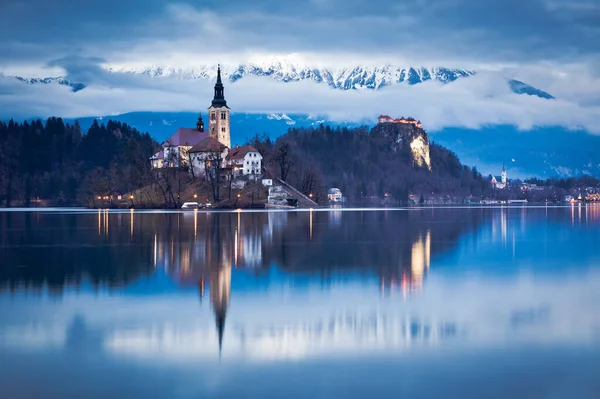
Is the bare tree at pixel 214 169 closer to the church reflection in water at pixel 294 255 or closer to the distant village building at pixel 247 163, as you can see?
the distant village building at pixel 247 163

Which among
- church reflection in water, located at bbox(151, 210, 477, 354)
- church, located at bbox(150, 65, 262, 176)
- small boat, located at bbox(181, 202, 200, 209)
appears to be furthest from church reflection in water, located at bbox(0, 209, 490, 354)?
church, located at bbox(150, 65, 262, 176)

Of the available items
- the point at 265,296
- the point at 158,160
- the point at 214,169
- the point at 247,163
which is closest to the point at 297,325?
the point at 265,296

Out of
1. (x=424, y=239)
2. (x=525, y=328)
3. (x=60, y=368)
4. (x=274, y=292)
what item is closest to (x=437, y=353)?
(x=525, y=328)

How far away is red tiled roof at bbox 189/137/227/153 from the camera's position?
183 meters

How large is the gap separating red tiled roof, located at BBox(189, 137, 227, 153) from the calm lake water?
443 ft

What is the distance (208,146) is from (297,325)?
163385 mm

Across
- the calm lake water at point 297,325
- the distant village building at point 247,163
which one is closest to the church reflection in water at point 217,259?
the calm lake water at point 297,325

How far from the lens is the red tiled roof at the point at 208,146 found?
182825 millimetres

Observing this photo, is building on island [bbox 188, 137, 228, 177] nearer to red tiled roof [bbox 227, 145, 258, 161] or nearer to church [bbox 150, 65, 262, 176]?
church [bbox 150, 65, 262, 176]

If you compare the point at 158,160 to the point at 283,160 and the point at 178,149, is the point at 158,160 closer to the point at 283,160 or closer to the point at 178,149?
the point at 178,149

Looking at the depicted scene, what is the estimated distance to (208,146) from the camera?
185 meters

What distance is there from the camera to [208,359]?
65.0 ft

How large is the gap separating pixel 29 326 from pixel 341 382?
1182 cm

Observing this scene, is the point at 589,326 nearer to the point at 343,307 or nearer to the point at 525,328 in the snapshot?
the point at 525,328
